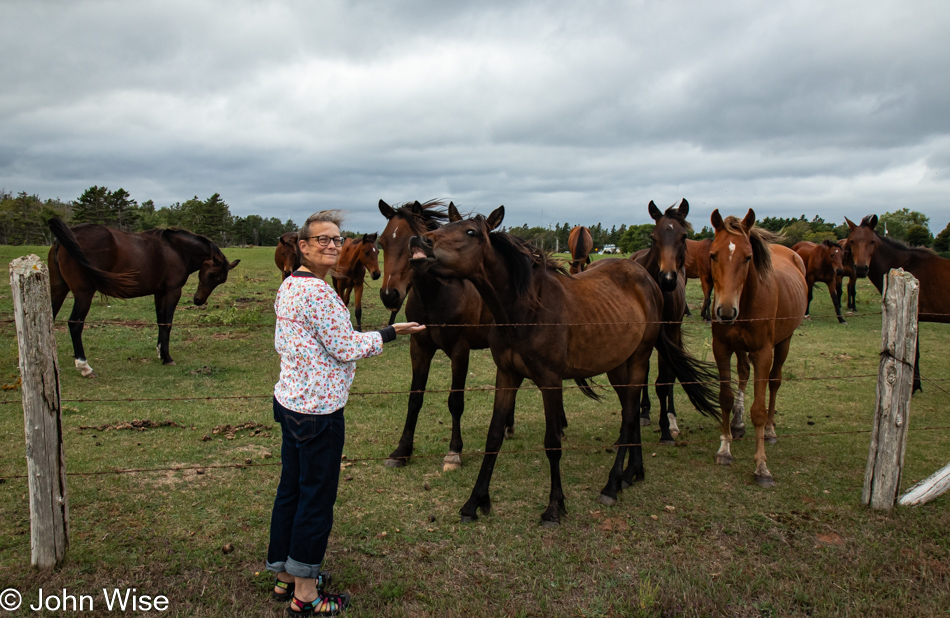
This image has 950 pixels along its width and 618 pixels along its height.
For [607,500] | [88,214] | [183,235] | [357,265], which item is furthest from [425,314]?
[88,214]

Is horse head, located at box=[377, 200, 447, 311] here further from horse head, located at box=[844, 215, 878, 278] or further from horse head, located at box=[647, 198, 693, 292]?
horse head, located at box=[844, 215, 878, 278]

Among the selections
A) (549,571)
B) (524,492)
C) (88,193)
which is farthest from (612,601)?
(88,193)

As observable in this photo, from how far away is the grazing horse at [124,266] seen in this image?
8.14 m

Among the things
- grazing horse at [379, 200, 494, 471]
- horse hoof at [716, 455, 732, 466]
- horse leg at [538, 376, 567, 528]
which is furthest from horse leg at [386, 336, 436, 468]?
horse hoof at [716, 455, 732, 466]

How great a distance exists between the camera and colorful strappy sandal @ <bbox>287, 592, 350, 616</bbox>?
2.95 meters

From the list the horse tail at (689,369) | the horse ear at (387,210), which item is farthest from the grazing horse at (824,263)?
the horse ear at (387,210)

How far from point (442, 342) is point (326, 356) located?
2.52 meters

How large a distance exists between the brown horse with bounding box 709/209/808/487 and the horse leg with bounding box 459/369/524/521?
6.51 feet

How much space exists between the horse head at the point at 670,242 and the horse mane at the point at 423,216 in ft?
7.29

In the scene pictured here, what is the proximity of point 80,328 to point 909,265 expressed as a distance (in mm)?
12906

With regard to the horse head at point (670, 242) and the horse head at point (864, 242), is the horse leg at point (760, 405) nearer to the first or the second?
the horse head at point (670, 242)

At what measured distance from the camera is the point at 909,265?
8.87 meters

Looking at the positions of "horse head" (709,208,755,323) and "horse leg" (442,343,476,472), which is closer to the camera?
"horse head" (709,208,755,323)

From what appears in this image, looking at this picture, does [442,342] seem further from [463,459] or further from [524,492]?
[524,492]
